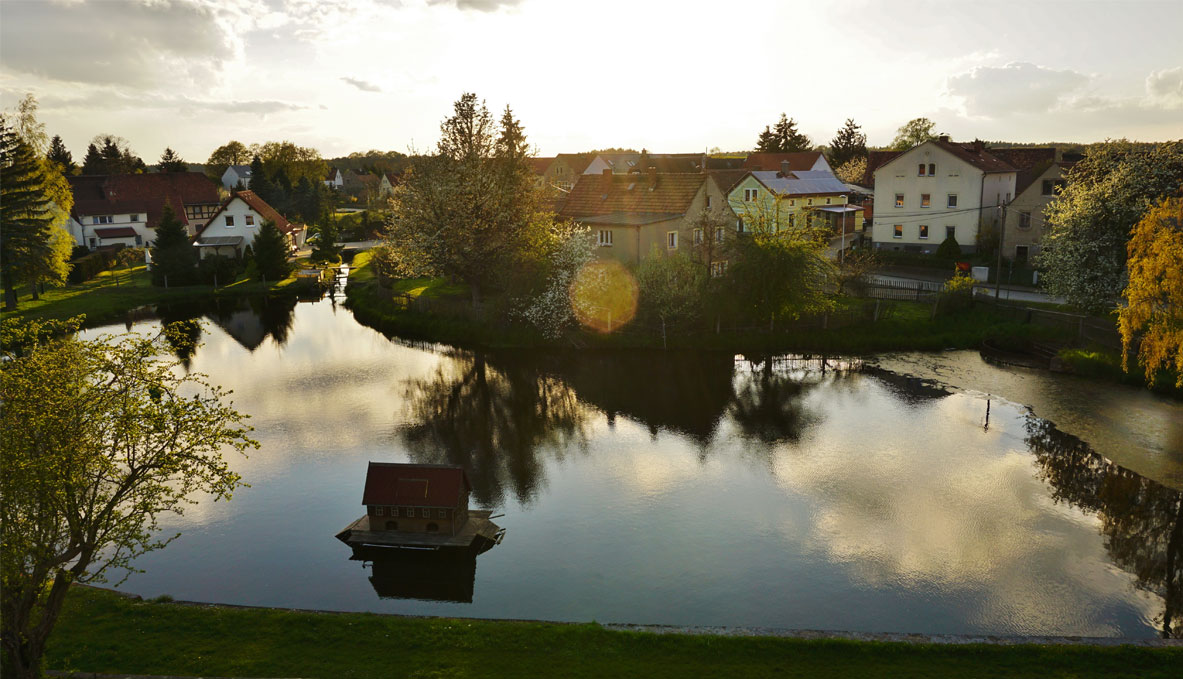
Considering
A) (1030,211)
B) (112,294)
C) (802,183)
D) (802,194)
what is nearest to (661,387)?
(1030,211)

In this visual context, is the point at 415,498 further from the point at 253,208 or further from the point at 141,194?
the point at 141,194

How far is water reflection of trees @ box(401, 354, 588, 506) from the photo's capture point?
1048 inches

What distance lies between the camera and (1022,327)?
41156 millimetres

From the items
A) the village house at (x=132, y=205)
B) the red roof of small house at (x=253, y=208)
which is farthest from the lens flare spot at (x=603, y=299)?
the village house at (x=132, y=205)

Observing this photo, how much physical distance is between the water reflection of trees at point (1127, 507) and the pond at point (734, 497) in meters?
0.08

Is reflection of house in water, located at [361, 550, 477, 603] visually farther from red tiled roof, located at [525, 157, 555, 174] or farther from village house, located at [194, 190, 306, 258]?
red tiled roof, located at [525, 157, 555, 174]

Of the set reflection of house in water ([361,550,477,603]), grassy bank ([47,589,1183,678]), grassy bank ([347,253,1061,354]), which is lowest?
reflection of house in water ([361,550,477,603])

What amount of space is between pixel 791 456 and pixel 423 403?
16175 millimetres

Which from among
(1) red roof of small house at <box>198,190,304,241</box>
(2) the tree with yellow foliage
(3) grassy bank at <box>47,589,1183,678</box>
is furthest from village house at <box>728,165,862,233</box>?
(3) grassy bank at <box>47,589,1183,678</box>

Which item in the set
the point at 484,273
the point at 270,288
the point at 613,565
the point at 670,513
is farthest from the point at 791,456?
the point at 270,288

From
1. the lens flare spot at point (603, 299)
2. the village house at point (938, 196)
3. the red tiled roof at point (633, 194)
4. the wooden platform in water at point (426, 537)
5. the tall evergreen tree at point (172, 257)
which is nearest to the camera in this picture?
the wooden platform in water at point (426, 537)

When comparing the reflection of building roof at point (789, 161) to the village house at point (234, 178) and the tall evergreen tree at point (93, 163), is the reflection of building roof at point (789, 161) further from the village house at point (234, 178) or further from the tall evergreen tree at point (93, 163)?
the tall evergreen tree at point (93, 163)

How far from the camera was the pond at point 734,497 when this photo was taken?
18547 mm

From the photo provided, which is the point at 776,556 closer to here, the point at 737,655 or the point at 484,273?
the point at 737,655
